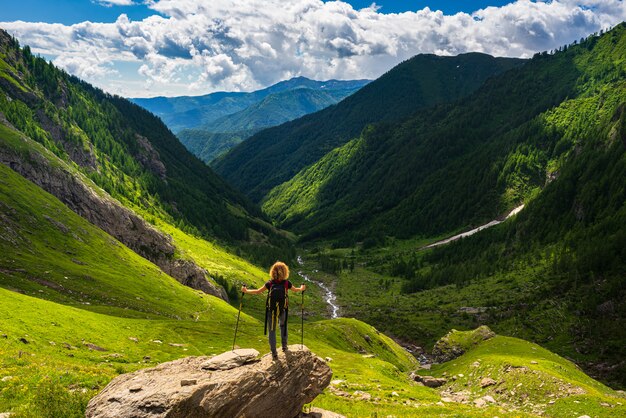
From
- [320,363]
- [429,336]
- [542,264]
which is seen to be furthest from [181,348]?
[542,264]

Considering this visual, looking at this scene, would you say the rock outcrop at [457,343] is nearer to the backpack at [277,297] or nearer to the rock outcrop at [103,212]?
the rock outcrop at [103,212]

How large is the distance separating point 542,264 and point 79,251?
585ft

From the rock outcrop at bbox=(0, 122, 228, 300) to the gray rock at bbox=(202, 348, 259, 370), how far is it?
354 feet

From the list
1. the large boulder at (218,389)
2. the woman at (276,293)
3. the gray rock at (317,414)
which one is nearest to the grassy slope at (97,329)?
the large boulder at (218,389)

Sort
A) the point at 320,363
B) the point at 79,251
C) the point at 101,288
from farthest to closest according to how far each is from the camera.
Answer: the point at 79,251
the point at 101,288
the point at 320,363

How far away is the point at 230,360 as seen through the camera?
68.7 ft

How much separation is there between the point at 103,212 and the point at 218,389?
4631 inches

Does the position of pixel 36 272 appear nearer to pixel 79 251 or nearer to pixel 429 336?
pixel 79 251

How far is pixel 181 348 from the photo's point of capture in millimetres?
54062

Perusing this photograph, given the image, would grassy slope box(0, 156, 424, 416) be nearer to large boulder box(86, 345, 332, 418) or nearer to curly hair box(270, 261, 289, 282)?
large boulder box(86, 345, 332, 418)

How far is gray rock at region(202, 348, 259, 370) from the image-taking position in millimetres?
20422

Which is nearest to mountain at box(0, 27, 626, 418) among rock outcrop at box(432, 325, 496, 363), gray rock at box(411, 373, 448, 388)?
rock outcrop at box(432, 325, 496, 363)

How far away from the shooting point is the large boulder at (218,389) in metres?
16.9

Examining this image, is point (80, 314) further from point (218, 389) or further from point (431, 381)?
point (431, 381)
